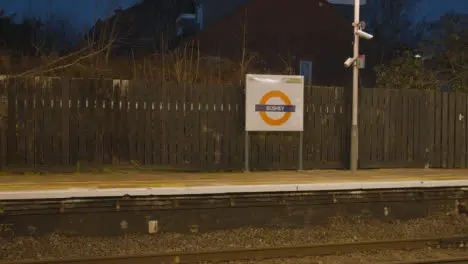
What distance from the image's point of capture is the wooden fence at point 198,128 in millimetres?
11297

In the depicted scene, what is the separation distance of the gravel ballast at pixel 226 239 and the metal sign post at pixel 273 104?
2994 mm

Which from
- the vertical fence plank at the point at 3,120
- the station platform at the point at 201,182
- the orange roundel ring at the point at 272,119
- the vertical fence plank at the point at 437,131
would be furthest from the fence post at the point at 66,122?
the vertical fence plank at the point at 437,131

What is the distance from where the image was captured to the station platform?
8828mm

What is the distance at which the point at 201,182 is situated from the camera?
33.9 feet

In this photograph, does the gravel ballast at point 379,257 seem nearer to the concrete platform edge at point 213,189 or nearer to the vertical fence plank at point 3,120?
the concrete platform edge at point 213,189

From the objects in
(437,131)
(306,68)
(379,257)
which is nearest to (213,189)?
(379,257)

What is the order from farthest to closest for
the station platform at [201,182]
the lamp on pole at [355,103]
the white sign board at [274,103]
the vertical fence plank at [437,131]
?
the vertical fence plank at [437,131], the lamp on pole at [355,103], the white sign board at [274,103], the station platform at [201,182]

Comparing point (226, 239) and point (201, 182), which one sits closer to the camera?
point (226, 239)

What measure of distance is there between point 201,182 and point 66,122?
348 cm

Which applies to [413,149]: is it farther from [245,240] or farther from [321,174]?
[245,240]

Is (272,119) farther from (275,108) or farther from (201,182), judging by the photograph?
(201,182)

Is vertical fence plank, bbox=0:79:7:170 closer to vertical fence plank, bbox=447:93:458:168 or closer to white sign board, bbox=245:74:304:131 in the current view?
white sign board, bbox=245:74:304:131

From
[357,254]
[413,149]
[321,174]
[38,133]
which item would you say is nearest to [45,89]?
[38,133]

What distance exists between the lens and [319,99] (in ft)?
43.4
